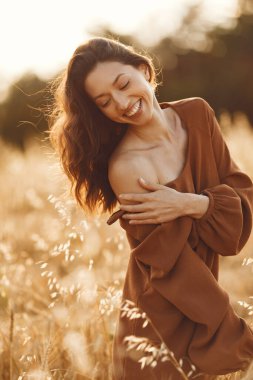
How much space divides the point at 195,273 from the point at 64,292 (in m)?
0.69

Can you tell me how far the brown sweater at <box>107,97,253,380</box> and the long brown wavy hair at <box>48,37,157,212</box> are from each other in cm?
23

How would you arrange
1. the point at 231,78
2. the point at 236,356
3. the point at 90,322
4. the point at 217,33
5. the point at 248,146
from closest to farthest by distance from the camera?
1. the point at 236,356
2. the point at 90,322
3. the point at 248,146
4. the point at 231,78
5. the point at 217,33

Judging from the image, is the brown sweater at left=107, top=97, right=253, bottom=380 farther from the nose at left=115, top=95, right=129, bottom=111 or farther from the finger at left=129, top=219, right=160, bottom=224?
the nose at left=115, top=95, right=129, bottom=111

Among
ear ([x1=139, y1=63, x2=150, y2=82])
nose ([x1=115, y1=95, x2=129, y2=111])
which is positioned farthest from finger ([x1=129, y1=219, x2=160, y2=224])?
ear ([x1=139, y1=63, x2=150, y2=82])

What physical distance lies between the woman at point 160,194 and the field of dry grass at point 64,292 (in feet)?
0.43

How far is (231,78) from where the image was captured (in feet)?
57.7

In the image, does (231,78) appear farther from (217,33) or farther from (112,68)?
(112,68)

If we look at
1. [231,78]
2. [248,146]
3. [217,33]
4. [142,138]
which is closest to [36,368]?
[142,138]

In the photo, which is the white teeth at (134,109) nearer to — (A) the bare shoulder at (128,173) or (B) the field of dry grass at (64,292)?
(A) the bare shoulder at (128,173)

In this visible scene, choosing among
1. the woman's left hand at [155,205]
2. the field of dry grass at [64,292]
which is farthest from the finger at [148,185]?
the field of dry grass at [64,292]

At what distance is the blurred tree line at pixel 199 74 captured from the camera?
1755 centimetres

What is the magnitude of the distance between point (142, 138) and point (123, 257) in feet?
4.80

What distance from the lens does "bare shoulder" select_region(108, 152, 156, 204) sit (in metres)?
2.18

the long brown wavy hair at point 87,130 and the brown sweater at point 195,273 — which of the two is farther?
the long brown wavy hair at point 87,130
